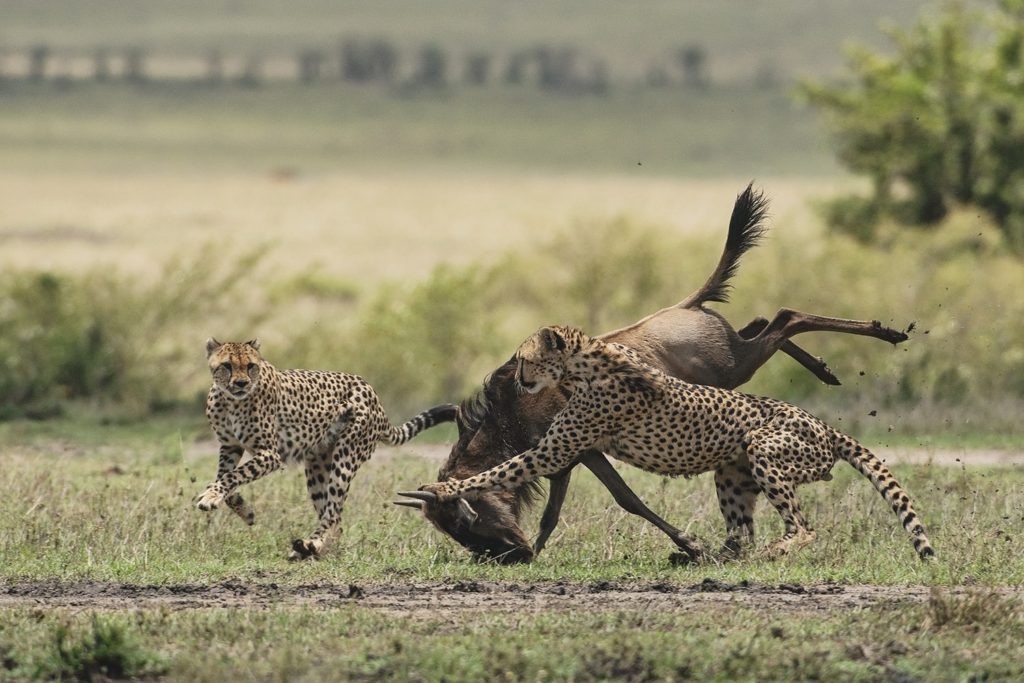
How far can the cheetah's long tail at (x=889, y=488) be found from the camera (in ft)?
32.4

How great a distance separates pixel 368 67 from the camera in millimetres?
121062

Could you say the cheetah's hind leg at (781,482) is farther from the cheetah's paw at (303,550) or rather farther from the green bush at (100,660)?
the green bush at (100,660)

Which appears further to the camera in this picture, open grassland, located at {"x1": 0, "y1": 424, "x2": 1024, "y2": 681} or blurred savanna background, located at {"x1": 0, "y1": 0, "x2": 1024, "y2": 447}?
blurred savanna background, located at {"x1": 0, "y1": 0, "x2": 1024, "y2": 447}

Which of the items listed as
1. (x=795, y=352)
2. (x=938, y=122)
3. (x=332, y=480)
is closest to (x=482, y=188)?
(x=938, y=122)

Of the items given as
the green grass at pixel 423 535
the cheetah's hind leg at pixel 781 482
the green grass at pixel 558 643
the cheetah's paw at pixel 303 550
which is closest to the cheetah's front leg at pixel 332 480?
the cheetah's paw at pixel 303 550

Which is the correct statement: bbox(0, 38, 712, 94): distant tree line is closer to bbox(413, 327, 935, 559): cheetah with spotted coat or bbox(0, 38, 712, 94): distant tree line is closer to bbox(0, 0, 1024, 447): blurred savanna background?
bbox(0, 0, 1024, 447): blurred savanna background

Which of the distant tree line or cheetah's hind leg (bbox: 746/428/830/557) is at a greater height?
the distant tree line

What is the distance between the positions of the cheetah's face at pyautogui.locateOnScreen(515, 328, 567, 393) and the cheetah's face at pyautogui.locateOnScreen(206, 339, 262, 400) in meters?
1.58

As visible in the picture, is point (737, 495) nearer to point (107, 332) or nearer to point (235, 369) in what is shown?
point (235, 369)

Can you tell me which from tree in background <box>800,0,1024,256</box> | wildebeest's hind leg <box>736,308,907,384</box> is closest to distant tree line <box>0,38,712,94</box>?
tree in background <box>800,0,1024,256</box>

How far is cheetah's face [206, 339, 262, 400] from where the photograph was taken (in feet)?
34.1

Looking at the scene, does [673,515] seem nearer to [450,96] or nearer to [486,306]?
[486,306]

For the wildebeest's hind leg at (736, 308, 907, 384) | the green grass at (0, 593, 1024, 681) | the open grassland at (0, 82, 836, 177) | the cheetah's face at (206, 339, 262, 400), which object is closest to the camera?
the green grass at (0, 593, 1024, 681)

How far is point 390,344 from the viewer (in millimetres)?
23312
